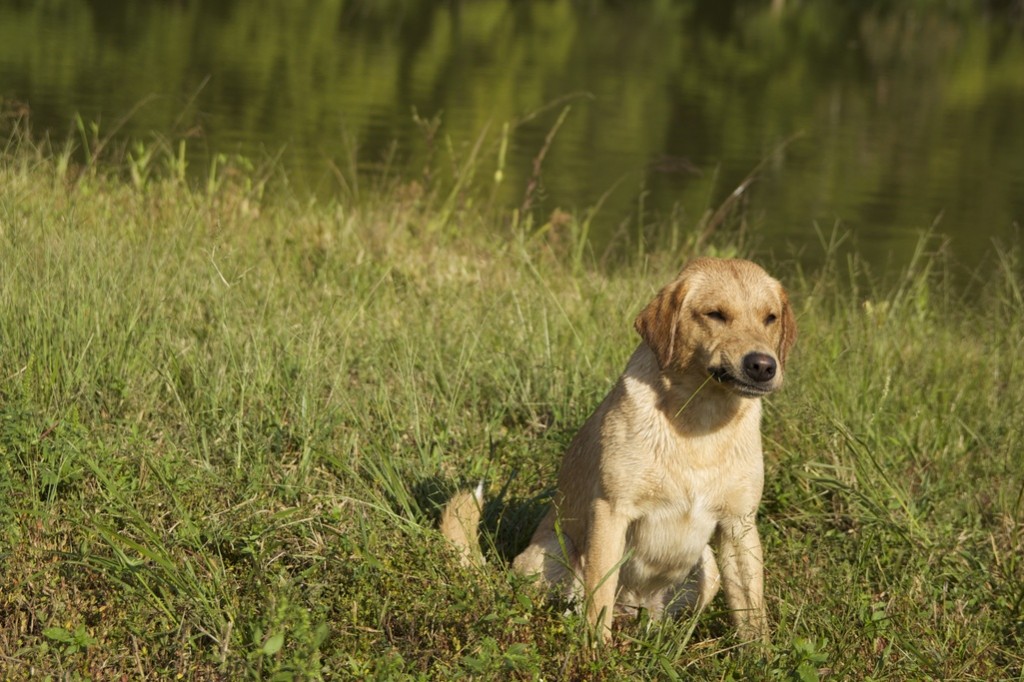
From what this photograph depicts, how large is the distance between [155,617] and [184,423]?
99 centimetres

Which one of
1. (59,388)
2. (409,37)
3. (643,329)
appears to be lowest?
(409,37)

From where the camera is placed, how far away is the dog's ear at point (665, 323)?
388 cm

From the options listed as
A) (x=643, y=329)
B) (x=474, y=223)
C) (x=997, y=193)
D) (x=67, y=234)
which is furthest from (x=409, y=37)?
(x=643, y=329)

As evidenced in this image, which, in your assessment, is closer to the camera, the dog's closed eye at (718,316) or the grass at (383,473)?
the grass at (383,473)

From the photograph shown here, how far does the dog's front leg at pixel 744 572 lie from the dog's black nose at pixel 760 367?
0.49 m

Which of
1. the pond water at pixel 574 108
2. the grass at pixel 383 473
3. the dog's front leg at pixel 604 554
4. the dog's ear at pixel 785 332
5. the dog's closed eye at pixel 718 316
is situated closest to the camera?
the grass at pixel 383 473

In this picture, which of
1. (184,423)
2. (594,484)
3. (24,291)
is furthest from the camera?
(24,291)

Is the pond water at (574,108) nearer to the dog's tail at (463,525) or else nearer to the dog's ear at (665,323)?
the dog's ear at (665,323)

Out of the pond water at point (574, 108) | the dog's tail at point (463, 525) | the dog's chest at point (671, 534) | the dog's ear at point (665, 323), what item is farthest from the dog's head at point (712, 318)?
the pond water at point (574, 108)

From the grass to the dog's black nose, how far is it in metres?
0.77

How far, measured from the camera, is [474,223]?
27.4 feet

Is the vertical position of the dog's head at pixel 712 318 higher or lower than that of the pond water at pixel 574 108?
higher

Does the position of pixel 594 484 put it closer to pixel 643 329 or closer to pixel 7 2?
pixel 643 329

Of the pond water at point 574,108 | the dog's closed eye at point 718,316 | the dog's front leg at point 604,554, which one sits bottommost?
the pond water at point 574,108
